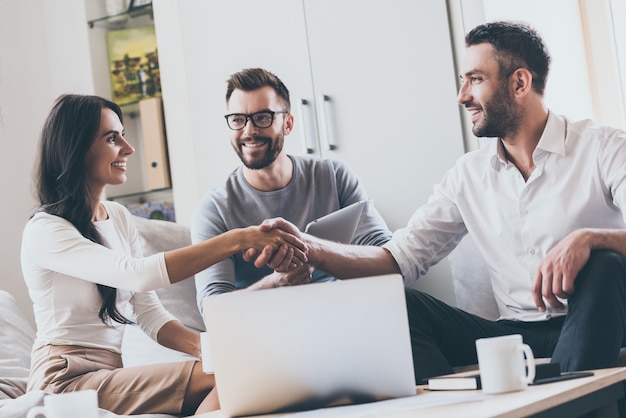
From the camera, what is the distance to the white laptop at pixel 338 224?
2.23 m

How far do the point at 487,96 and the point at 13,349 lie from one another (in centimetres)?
159

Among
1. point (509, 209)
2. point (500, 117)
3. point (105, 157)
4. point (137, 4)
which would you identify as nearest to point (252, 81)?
point (105, 157)

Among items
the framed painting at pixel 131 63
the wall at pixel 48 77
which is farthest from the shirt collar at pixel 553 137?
the framed painting at pixel 131 63

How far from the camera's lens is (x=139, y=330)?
2688 millimetres

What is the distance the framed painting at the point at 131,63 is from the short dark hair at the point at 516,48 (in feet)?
5.88

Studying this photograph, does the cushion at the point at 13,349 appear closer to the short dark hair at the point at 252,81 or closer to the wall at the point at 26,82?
the wall at the point at 26,82

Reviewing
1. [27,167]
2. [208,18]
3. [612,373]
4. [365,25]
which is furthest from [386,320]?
[27,167]

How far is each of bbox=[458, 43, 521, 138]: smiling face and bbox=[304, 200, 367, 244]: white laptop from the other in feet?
1.45

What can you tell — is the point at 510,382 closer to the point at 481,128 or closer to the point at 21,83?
the point at 481,128

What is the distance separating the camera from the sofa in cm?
247

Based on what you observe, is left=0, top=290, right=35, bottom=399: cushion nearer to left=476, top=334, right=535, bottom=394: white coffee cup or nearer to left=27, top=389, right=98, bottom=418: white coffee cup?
left=27, top=389, right=98, bottom=418: white coffee cup

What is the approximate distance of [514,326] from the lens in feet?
7.42

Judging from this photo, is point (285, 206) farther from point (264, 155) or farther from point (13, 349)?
point (13, 349)

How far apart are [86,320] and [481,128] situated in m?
1.20
